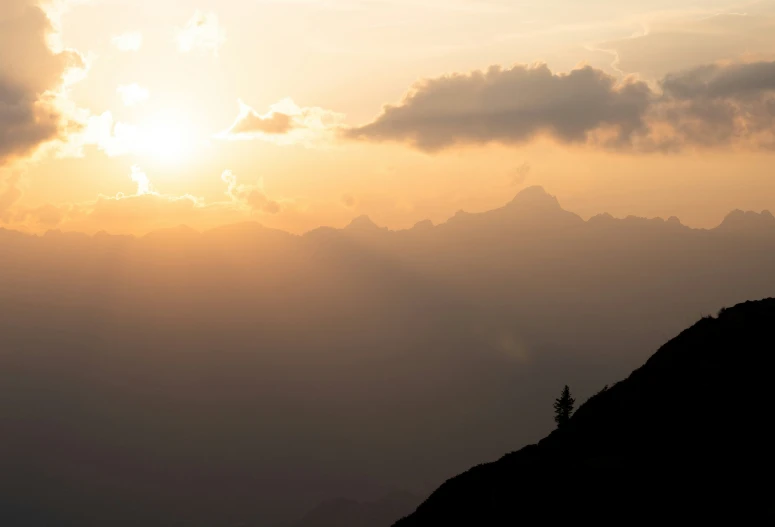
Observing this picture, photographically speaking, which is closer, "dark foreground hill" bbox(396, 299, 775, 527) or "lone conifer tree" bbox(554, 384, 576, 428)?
"dark foreground hill" bbox(396, 299, 775, 527)

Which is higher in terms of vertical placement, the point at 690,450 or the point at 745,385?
the point at 745,385

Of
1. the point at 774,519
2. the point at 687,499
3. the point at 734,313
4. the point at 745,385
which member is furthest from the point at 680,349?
the point at 774,519

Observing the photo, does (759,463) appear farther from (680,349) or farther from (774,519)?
(680,349)

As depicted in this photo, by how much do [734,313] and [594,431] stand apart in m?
13.6

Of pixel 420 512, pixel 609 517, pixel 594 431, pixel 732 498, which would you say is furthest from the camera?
pixel 420 512

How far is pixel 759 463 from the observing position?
35.8m

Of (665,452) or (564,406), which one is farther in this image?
(564,406)

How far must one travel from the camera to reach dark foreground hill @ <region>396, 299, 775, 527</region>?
118ft

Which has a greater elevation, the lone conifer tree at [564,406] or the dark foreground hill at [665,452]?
the lone conifer tree at [564,406]

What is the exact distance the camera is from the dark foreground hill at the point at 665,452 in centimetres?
3597

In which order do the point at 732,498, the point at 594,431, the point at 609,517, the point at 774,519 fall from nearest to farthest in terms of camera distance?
the point at 774,519 → the point at 732,498 → the point at 609,517 → the point at 594,431

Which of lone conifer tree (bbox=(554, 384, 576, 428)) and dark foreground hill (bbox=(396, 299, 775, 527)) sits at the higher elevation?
lone conifer tree (bbox=(554, 384, 576, 428))

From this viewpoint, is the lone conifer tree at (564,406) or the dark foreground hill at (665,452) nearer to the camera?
the dark foreground hill at (665,452)

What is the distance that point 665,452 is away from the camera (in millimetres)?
40000
